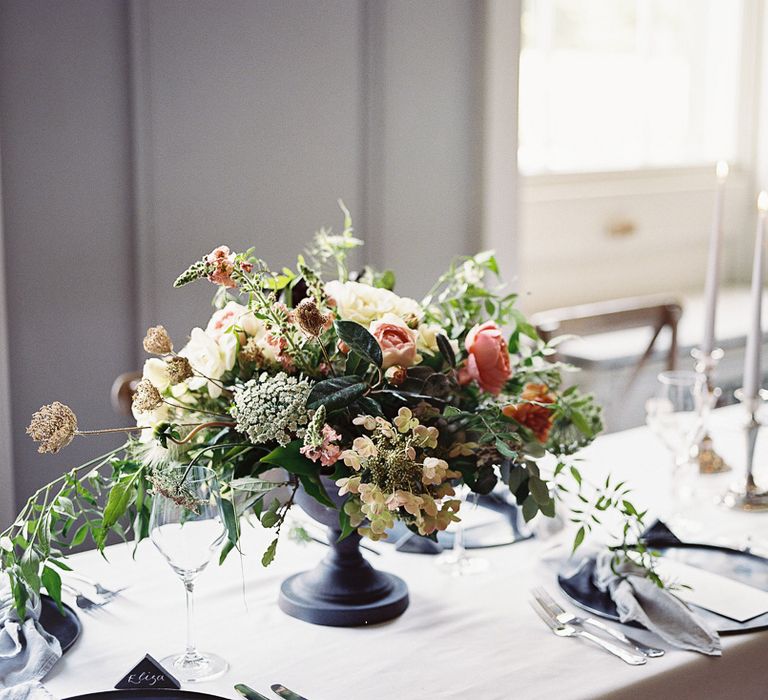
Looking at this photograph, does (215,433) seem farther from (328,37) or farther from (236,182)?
(328,37)

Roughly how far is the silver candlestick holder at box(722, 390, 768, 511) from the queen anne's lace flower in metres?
0.84

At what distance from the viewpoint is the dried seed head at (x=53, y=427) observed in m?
1.02

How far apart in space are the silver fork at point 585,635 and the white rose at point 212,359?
454 mm

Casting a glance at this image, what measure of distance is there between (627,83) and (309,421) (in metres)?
3.70

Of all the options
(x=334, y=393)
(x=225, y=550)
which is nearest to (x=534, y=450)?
(x=334, y=393)

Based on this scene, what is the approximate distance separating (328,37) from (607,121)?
7.18 feet

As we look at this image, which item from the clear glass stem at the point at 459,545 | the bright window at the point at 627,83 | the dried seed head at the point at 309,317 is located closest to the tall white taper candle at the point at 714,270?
the clear glass stem at the point at 459,545

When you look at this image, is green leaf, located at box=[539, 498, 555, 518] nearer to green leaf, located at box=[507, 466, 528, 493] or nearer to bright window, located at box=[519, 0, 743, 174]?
green leaf, located at box=[507, 466, 528, 493]

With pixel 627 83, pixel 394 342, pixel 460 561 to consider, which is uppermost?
pixel 627 83

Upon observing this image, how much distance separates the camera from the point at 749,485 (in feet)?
5.53

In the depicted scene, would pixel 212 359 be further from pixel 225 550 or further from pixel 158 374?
pixel 225 550

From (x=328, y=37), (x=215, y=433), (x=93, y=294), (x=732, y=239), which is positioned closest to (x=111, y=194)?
(x=93, y=294)

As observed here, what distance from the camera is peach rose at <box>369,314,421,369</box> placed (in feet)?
3.78

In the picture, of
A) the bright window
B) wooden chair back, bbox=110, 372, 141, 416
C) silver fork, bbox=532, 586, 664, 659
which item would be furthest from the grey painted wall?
the bright window
